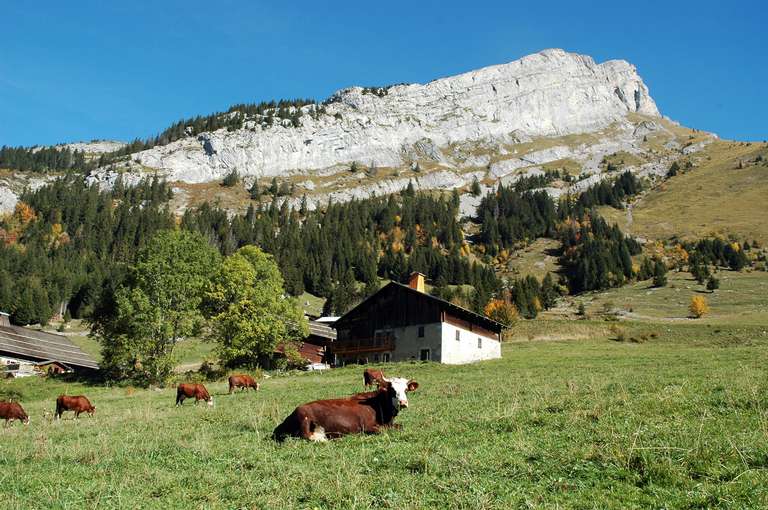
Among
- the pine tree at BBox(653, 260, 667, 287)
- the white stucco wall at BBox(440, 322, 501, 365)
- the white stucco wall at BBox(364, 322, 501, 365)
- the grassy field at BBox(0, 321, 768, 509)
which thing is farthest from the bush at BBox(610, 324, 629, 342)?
the pine tree at BBox(653, 260, 667, 287)

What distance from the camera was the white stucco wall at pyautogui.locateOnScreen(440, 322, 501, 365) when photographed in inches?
2259

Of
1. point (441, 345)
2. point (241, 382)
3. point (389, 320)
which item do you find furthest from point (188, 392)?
point (389, 320)

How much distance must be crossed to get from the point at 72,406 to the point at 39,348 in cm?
5144

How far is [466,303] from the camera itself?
12269 cm

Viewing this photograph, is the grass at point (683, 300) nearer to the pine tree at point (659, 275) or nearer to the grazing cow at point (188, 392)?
the pine tree at point (659, 275)

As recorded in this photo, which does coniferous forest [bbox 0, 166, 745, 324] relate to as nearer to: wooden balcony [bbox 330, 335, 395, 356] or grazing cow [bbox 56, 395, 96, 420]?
wooden balcony [bbox 330, 335, 395, 356]

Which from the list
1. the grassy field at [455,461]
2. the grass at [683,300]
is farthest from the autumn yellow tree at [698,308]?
the grassy field at [455,461]

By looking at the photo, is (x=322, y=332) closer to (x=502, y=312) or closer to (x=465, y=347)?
(x=465, y=347)

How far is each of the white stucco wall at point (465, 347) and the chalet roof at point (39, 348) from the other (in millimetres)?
42264

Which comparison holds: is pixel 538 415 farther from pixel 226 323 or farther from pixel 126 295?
pixel 126 295

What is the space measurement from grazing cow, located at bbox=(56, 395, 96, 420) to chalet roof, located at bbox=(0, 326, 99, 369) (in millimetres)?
46839

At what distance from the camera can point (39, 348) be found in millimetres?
69938

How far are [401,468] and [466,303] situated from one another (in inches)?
4494

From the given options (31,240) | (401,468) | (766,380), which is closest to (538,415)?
(401,468)
